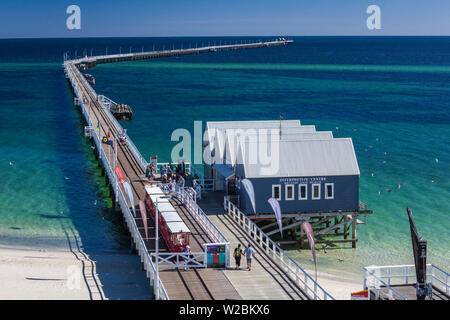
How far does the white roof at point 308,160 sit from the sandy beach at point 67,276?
A: 9754mm

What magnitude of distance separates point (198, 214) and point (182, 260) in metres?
7.42

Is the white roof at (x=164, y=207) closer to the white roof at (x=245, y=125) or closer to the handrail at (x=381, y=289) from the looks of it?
the white roof at (x=245, y=125)

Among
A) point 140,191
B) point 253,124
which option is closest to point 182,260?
point 140,191

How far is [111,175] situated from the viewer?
4722cm

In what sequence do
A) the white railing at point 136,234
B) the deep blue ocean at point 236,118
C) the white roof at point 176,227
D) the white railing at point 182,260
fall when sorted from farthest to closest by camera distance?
the deep blue ocean at point 236,118 < the white roof at point 176,227 < the white railing at point 182,260 < the white railing at point 136,234

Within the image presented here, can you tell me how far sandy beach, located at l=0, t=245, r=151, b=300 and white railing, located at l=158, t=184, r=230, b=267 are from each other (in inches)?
166

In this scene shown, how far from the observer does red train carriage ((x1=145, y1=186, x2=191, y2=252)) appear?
30.7 meters

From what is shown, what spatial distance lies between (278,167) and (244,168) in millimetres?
2199

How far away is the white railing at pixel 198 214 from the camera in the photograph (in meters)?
31.5

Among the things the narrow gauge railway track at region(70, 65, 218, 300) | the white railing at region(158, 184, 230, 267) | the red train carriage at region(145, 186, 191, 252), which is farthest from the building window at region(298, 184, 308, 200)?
the red train carriage at region(145, 186, 191, 252)

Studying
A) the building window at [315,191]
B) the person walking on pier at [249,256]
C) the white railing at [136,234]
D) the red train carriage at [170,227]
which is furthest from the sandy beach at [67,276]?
the building window at [315,191]

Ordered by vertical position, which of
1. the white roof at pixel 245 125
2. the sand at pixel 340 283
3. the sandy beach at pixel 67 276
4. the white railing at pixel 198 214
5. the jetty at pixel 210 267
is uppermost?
the white roof at pixel 245 125

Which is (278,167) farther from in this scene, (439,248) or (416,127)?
(416,127)

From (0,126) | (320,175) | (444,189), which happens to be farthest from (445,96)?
(320,175)
